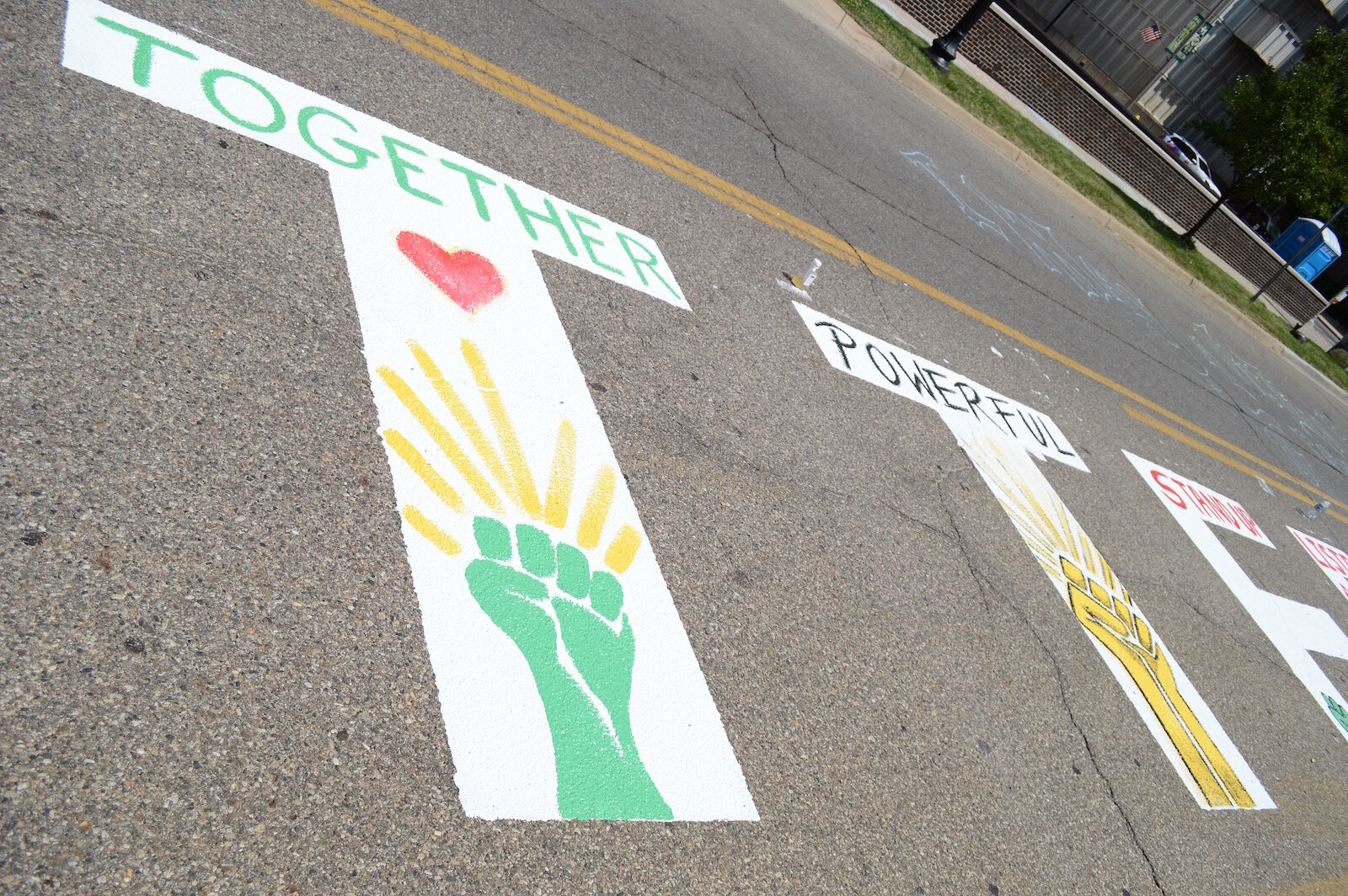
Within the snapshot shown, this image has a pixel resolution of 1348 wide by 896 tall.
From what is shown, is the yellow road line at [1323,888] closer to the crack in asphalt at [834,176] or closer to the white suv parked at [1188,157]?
the crack in asphalt at [834,176]

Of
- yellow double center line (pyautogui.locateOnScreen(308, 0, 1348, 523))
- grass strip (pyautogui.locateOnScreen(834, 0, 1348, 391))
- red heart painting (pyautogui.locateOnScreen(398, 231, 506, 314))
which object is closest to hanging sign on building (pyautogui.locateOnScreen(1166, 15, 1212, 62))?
grass strip (pyautogui.locateOnScreen(834, 0, 1348, 391))

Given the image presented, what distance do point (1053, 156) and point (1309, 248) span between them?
14526 millimetres

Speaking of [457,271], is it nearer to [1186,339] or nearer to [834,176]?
[834,176]

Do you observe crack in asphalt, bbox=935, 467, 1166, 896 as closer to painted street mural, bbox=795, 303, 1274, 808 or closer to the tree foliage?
painted street mural, bbox=795, 303, 1274, 808

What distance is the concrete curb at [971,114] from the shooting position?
35.0ft

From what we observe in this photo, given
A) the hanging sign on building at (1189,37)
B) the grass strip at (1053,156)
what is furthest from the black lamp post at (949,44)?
the hanging sign on building at (1189,37)

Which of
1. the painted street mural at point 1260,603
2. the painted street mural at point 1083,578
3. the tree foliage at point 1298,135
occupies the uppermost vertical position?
the tree foliage at point 1298,135

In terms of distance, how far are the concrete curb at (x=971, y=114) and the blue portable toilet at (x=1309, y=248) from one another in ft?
33.8

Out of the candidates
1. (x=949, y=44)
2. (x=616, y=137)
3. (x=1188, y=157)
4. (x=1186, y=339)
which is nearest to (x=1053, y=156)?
(x=949, y=44)

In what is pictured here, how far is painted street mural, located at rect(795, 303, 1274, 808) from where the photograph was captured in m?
4.74

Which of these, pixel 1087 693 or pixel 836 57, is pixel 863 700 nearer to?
pixel 1087 693

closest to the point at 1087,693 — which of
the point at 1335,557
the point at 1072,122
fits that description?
the point at 1335,557

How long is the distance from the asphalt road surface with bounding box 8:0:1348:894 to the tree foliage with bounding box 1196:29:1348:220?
20411 mm

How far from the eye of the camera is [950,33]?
466 inches
